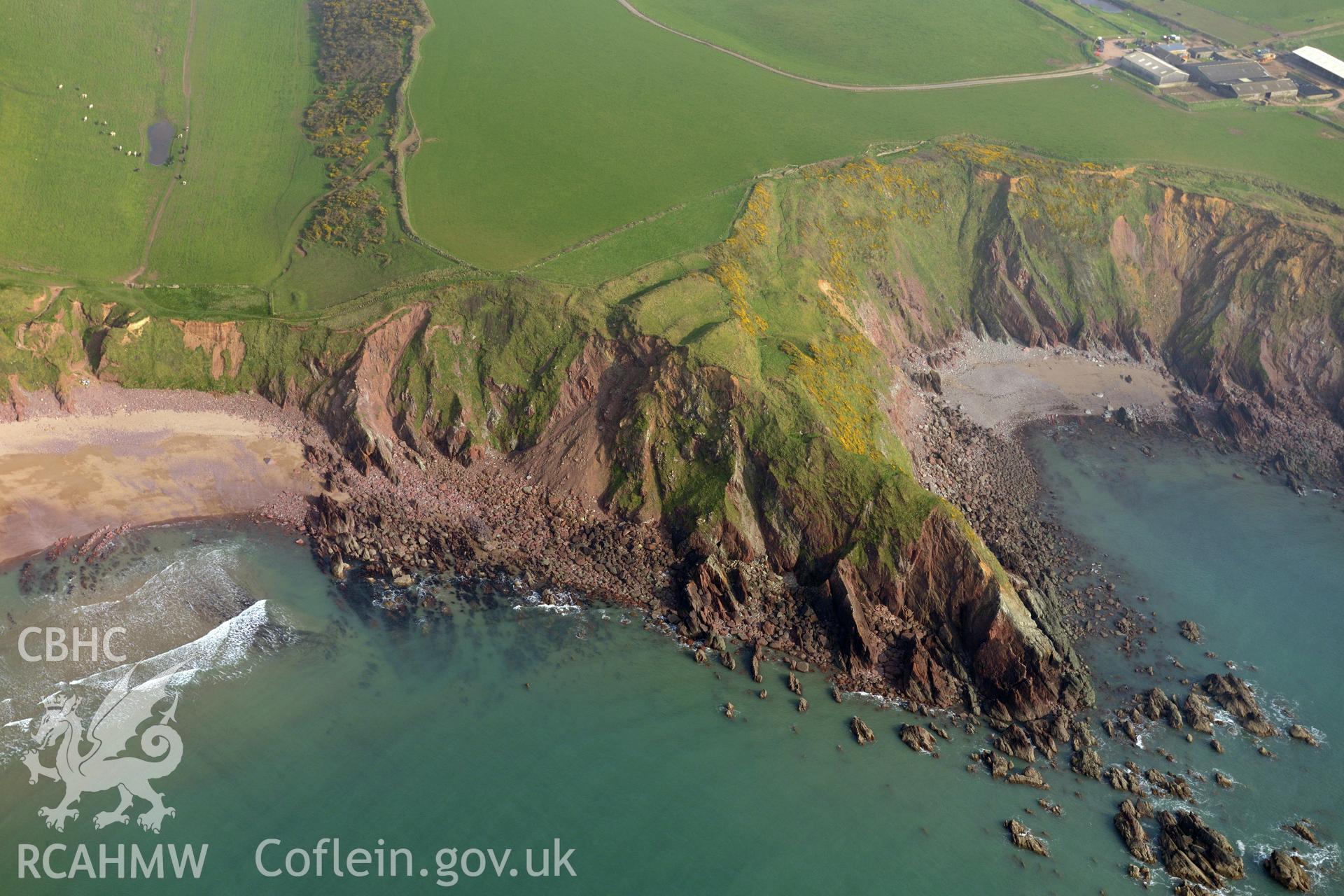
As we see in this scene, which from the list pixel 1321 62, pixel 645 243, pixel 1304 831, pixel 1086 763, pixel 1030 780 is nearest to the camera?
pixel 1304 831

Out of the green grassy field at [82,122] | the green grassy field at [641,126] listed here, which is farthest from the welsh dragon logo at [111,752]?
the green grassy field at [641,126]

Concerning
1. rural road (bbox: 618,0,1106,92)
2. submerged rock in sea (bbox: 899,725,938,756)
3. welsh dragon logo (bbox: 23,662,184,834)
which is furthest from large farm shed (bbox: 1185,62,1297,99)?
welsh dragon logo (bbox: 23,662,184,834)

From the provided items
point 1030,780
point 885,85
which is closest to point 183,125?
point 885,85

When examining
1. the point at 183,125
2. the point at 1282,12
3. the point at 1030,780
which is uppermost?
the point at 1282,12

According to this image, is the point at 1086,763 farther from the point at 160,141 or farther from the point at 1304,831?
the point at 160,141

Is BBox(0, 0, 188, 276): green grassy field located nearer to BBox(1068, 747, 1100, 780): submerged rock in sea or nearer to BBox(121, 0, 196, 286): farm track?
BBox(121, 0, 196, 286): farm track

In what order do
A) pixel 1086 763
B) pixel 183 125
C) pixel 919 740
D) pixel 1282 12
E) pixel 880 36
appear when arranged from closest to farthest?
pixel 1086 763 < pixel 919 740 < pixel 183 125 < pixel 880 36 < pixel 1282 12
